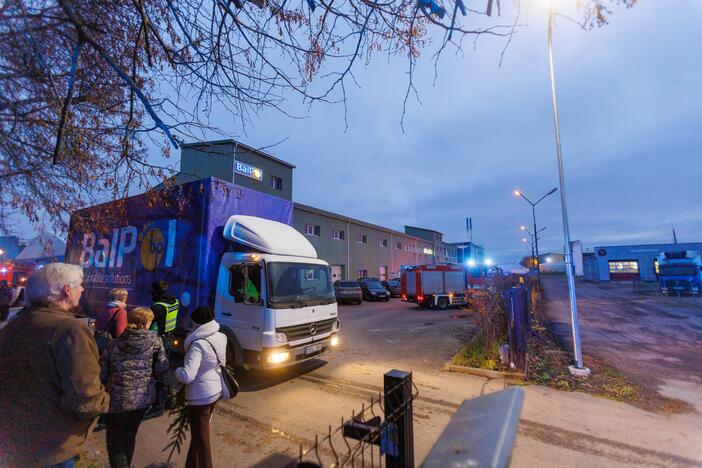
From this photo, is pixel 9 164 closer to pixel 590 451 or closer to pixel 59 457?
pixel 59 457

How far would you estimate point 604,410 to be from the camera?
4984 mm

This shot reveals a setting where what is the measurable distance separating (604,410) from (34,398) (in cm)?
675

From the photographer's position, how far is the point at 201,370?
11.0ft

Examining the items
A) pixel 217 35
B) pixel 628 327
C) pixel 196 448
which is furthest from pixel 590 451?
pixel 628 327

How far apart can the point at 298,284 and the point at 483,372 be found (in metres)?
4.18

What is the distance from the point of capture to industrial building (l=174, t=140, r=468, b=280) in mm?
24375

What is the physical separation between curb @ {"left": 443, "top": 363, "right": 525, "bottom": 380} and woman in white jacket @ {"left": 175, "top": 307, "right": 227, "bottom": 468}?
5.23m

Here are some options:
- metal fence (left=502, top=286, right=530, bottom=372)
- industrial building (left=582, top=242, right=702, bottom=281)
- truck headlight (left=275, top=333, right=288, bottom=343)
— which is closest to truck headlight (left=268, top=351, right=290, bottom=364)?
truck headlight (left=275, top=333, right=288, bottom=343)

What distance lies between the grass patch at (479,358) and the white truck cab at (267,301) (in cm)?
308

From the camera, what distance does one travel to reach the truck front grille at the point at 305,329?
595 cm

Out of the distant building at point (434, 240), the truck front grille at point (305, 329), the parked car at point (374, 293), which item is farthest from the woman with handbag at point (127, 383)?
the distant building at point (434, 240)

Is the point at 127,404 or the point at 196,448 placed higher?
the point at 127,404

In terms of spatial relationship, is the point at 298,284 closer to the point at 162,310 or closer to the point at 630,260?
the point at 162,310

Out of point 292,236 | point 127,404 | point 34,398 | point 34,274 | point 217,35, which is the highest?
point 217,35
